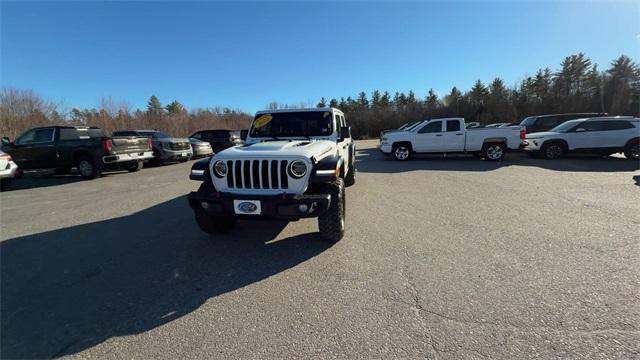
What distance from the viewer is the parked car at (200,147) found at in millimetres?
15633

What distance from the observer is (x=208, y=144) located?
16766mm

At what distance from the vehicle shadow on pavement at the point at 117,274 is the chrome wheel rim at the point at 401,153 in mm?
9415

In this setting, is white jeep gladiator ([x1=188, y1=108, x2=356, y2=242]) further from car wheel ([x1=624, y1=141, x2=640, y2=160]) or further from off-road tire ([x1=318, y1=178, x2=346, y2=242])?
car wheel ([x1=624, y1=141, x2=640, y2=160])

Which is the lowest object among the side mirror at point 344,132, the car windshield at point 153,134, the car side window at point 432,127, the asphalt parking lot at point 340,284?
the asphalt parking lot at point 340,284

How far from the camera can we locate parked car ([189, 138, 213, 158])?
51.3ft

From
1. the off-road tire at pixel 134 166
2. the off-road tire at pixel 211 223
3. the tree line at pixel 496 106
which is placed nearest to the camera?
the off-road tire at pixel 211 223

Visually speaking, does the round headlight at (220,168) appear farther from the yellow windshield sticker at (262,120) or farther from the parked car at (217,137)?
the parked car at (217,137)

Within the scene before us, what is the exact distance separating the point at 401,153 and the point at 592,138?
725 cm

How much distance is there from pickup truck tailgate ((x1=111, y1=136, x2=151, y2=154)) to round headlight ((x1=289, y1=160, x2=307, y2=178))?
9.39 m

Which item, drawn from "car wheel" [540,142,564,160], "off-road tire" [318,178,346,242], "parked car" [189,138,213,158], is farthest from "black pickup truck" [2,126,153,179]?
"car wheel" [540,142,564,160]

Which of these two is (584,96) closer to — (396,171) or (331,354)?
(396,171)

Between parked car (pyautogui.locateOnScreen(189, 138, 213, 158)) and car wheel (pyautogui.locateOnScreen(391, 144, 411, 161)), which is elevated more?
parked car (pyautogui.locateOnScreen(189, 138, 213, 158))

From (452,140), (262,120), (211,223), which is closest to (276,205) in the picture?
(211,223)

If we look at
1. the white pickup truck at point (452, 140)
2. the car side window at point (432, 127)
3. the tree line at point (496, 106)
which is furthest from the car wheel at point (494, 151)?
the tree line at point (496, 106)
